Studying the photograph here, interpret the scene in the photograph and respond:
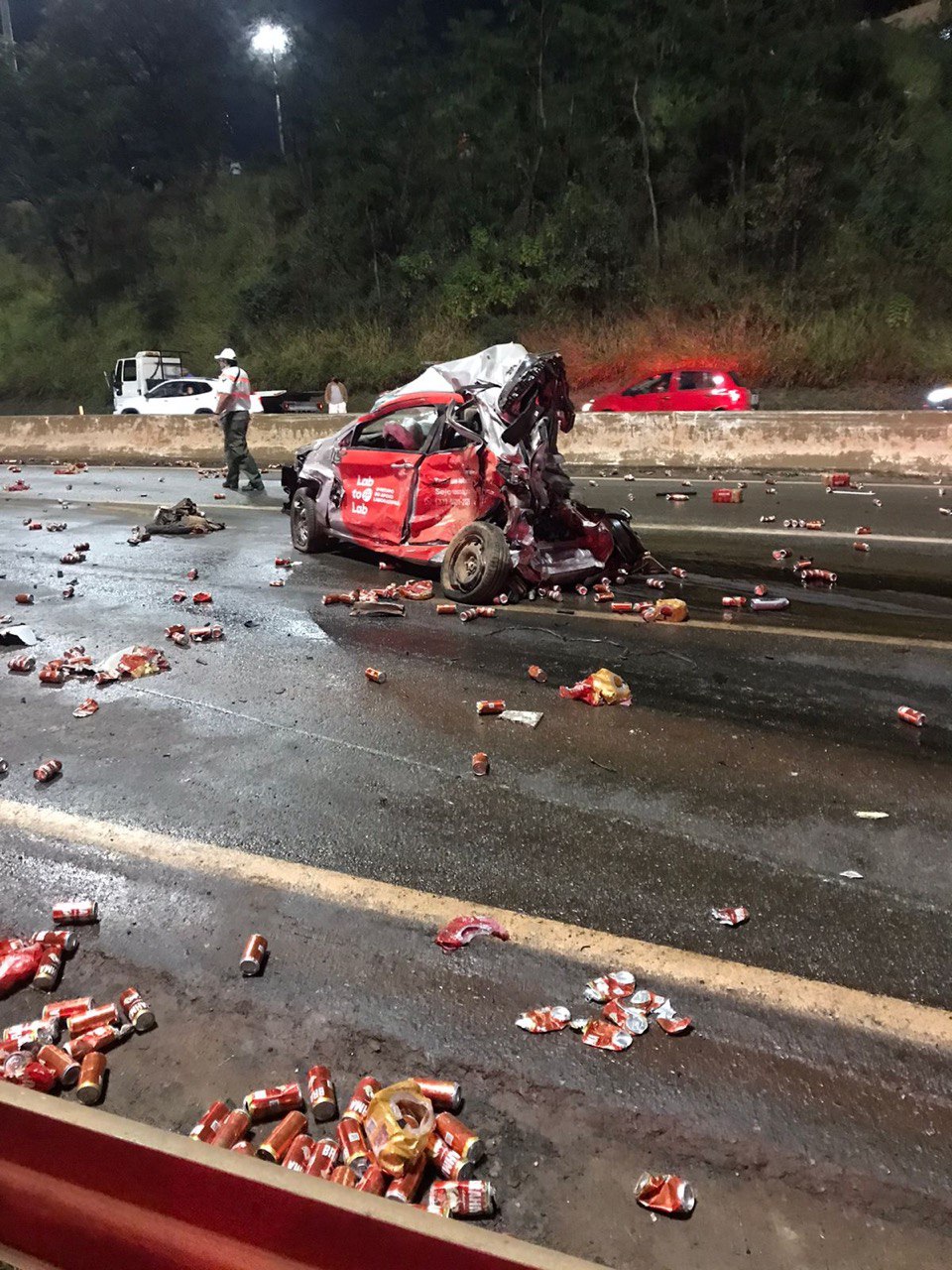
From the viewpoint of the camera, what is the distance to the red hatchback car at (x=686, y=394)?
19.2 metres

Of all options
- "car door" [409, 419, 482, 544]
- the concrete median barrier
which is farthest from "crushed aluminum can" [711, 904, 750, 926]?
the concrete median barrier

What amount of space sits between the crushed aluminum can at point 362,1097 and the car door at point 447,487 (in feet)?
18.1

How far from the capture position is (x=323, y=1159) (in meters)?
2.21

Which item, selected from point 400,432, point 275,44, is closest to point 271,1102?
point 400,432

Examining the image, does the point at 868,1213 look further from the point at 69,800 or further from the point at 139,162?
the point at 139,162

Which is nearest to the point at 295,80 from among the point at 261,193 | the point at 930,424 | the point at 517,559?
the point at 261,193

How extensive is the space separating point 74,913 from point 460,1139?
176 cm

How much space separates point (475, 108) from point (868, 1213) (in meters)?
41.1

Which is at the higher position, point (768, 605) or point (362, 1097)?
point (768, 605)

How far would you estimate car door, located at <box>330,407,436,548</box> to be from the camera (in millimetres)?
8023

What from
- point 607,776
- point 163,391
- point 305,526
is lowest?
point 607,776

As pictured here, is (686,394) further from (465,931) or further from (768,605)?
(465,931)

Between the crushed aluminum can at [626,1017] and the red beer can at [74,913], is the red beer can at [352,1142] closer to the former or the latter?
the crushed aluminum can at [626,1017]

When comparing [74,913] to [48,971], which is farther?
[74,913]
